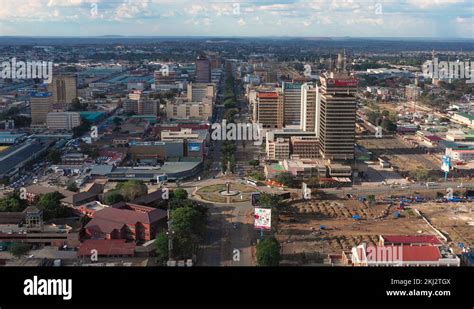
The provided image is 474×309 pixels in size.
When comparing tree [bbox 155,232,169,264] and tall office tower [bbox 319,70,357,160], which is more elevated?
tall office tower [bbox 319,70,357,160]

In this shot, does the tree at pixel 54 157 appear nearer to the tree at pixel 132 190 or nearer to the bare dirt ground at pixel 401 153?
the tree at pixel 132 190

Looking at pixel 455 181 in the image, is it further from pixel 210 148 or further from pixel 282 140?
pixel 210 148

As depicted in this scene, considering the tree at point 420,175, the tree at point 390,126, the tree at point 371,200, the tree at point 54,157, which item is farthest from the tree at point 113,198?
the tree at point 390,126

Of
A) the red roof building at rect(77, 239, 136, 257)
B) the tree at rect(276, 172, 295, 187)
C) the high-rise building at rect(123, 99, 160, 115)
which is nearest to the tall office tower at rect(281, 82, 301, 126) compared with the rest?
the high-rise building at rect(123, 99, 160, 115)

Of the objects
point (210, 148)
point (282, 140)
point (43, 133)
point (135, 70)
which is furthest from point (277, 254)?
point (135, 70)

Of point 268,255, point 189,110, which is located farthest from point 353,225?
point 189,110

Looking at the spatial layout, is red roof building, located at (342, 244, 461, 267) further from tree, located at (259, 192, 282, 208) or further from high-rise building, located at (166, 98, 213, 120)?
high-rise building, located at (166, 98, 213, 120)
